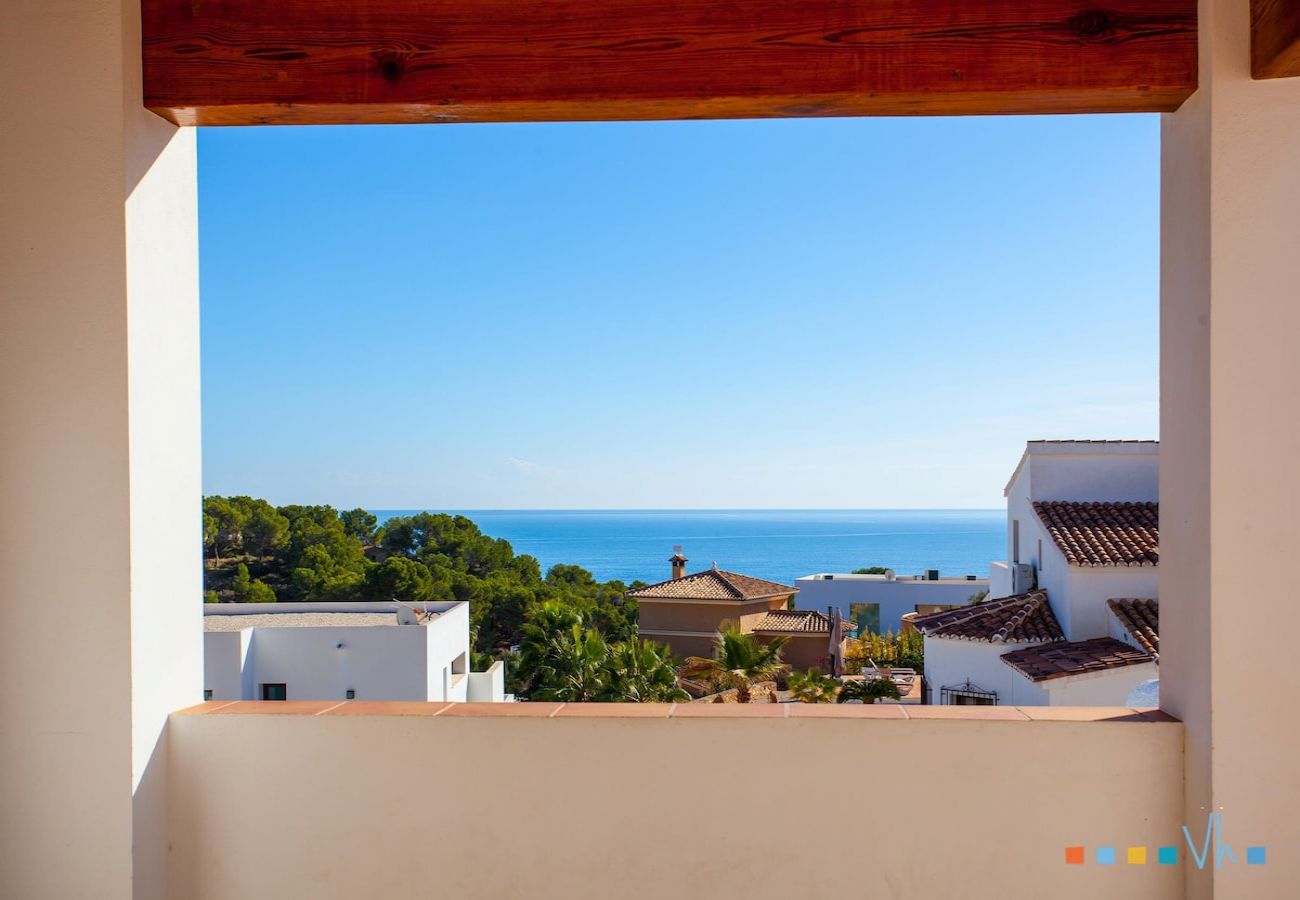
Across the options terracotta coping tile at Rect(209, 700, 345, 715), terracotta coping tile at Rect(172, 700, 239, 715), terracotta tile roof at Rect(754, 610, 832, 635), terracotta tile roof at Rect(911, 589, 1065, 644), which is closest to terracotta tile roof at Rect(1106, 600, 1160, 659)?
terracotta tile roof at Rect(911, 589, 1065, 644)

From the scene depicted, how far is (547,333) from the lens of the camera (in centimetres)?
5244

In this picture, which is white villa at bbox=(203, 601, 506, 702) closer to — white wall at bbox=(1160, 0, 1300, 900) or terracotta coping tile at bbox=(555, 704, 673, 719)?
terracotta coping tile at bbox=(555, 704, 673, 719)

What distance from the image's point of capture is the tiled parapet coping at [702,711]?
72.6 inches

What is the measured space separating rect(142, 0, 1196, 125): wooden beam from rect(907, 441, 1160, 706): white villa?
366 inches

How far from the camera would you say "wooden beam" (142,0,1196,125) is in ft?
5.71

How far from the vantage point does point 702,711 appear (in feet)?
6.19

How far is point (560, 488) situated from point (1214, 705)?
A: 65.9 m

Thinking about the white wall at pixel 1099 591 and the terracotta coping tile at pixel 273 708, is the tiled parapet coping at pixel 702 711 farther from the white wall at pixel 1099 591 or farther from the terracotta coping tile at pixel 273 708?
the white wall at pixel 1099 591

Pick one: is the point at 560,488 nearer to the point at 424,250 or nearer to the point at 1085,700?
the point at 424,250

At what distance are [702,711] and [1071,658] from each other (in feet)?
32.7

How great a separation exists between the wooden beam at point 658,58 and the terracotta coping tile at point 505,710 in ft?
4.50

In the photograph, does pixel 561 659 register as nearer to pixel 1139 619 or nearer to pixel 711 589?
pixel 1139 619

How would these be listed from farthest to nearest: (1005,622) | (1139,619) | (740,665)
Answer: (740,665)
(1005,622)
(1139,619)

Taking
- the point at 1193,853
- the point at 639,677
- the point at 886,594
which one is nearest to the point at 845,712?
the point at 1193,853
